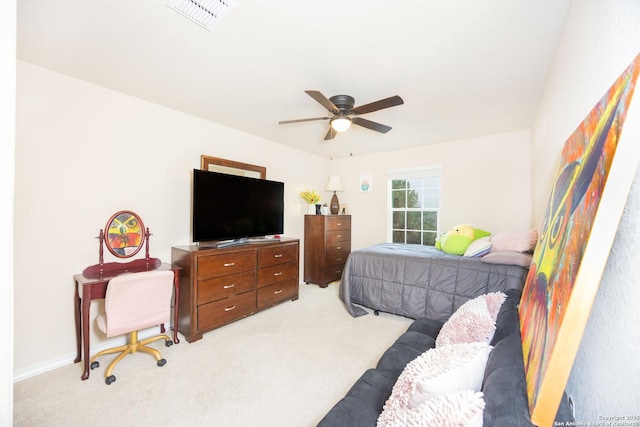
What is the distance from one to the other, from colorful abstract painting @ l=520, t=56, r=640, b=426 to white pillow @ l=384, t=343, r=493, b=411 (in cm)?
15

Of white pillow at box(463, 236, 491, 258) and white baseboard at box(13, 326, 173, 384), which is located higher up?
white pillow at box(463, 236, 491, 258)

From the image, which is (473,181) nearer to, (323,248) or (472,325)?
(323,248)

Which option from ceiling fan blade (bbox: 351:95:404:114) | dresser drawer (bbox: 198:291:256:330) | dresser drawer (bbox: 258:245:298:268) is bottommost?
dresser drawer (bbox: 198:291:256:330)

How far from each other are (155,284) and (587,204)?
101 inches

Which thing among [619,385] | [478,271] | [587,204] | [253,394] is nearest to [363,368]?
[253,394]

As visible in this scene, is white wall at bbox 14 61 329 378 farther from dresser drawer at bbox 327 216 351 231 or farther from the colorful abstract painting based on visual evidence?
the colorful abstract painting

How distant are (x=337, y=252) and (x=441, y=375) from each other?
3.72 m

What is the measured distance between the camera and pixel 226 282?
109 inches

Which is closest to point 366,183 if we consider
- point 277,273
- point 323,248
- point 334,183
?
point 334,183

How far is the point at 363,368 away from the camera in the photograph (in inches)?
81.7

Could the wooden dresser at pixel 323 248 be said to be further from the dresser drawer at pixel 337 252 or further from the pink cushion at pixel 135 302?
the pink cushion at pixel 135 302

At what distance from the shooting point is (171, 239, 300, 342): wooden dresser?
2.54 m

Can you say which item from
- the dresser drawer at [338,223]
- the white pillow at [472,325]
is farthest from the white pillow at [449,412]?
the dresser drawer at [338,223]

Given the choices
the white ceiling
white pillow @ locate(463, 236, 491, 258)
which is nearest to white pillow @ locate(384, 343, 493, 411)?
the white ceiling
